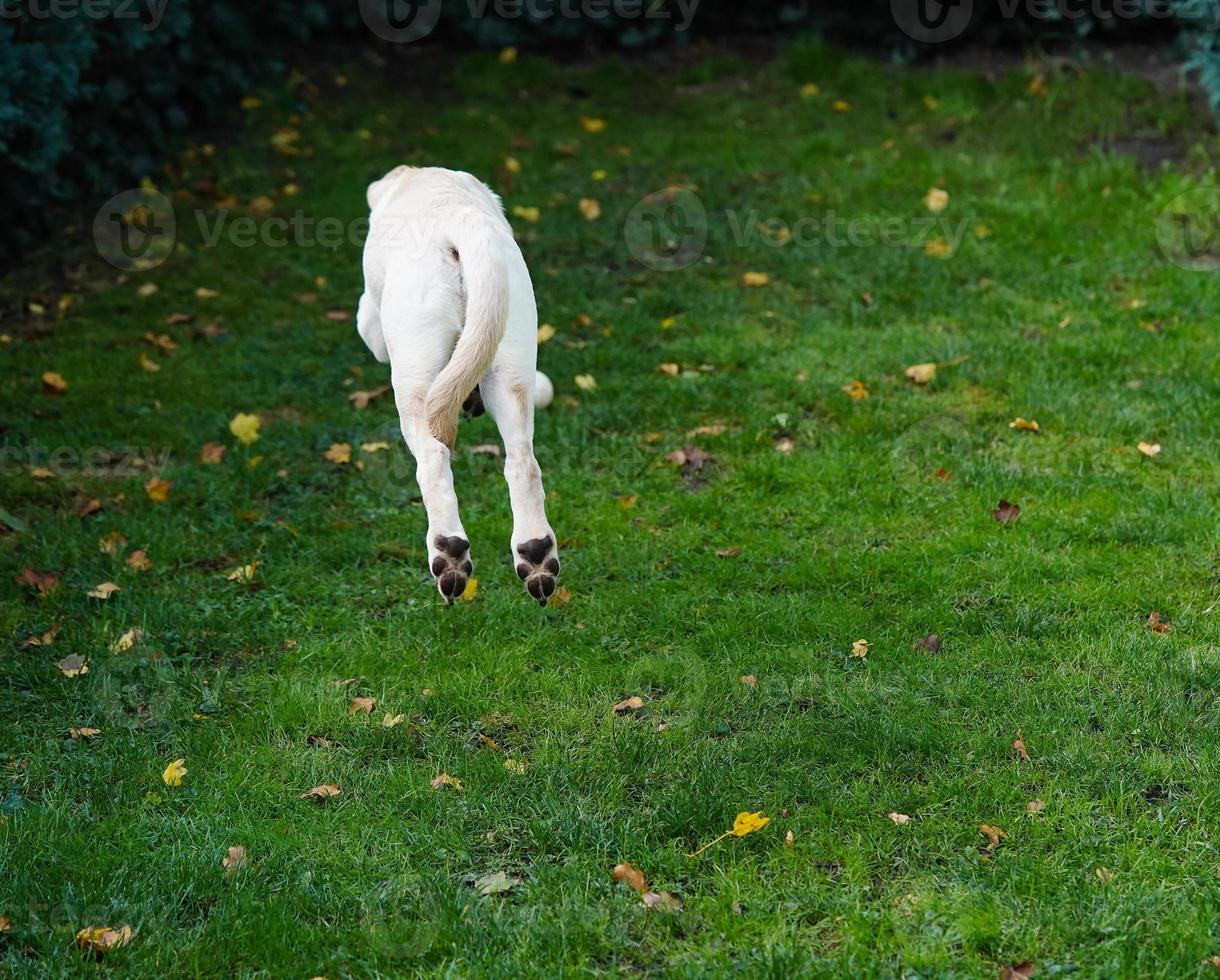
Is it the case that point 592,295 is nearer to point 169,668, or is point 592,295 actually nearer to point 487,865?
point 169,668

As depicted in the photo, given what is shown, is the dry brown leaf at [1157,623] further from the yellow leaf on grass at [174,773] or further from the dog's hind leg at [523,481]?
the yellow leaf on grass at [174,773]

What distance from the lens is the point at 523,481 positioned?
4215 mm

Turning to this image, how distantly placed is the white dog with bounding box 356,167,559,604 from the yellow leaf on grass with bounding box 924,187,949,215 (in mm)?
5254

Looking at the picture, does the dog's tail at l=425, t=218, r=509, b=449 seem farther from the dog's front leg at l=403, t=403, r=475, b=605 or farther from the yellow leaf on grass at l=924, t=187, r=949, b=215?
the yellow leaf on grass at l=924, t=187, r=949, b=215

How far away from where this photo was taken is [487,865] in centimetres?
394

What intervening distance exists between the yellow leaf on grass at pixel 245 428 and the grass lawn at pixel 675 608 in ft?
0.22

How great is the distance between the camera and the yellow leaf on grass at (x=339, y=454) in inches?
255

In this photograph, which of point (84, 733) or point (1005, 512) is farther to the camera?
point (1005, 512)

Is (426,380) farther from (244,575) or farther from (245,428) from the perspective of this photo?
(245,428)

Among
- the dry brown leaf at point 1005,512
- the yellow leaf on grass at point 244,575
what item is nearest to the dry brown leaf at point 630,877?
the yellow leaf on grass at point 244,575

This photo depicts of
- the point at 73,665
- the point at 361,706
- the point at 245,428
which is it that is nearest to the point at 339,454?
the point at 245,428

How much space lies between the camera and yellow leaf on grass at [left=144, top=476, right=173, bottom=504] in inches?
243

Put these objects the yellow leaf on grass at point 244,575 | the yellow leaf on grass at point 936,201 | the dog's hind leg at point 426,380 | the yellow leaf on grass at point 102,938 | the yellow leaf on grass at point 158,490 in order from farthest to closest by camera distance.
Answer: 1. the yellow leaf on grass at point 936,201
2. the yellow leaf on grass at point 158,490
3. the yellow leaf on grass at point 244,575
4. the dog's hind leg at point 426,380
5. the yellow leaf on grass at point 102,938

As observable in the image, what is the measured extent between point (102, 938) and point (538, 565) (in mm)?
1552
